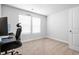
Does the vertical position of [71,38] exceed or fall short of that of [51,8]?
it falls short

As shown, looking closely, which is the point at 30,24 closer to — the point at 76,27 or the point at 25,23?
the point at 25,23

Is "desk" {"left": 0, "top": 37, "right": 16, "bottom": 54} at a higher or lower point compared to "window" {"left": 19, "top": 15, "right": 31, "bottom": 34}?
lower

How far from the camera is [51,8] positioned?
1.13 metres

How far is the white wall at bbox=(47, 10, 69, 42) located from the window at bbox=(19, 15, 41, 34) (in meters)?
0.18

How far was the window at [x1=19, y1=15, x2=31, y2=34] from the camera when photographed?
1.11 m

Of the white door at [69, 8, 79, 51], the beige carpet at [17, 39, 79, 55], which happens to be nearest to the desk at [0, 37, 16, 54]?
the beige carpet at [17, 39, 79, 55]

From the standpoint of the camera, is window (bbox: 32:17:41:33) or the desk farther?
window (bbox: 32:17:41:33)

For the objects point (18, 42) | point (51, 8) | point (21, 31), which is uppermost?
point (51, 8)

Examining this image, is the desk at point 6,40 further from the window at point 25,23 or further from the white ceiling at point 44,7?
the white ceiling at point 44,7

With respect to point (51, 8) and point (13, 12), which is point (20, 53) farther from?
point (51, 8)

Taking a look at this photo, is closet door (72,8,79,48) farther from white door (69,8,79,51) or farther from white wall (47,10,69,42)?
white wall (47,10,69,42)

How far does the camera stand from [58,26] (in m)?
1.22
